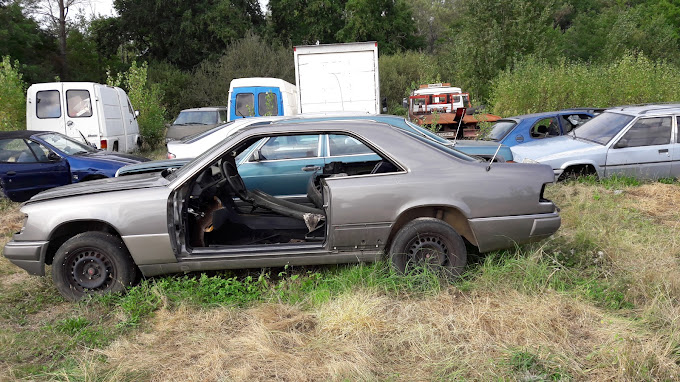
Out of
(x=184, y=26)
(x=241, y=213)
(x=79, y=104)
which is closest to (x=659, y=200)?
(x=241, y=213)

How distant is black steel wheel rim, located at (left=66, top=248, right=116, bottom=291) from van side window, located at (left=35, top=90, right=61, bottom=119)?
31.4 ft

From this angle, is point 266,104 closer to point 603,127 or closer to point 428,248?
point 603,127

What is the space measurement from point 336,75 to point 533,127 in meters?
5.57

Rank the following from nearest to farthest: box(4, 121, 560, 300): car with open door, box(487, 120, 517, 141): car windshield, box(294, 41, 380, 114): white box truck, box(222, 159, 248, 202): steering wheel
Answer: box(4, 121, 560, 300): car with open door
box(222, 159, 248, 202): steering wheel
box(487, 120, 517, 141): car windshield
box(294, 41, 380, 114): white box truck

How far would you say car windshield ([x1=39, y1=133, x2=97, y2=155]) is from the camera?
927 cm

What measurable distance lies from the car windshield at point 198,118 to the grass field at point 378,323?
11188 millimetres

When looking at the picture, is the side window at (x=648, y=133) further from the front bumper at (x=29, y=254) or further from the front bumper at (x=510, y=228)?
the front bumper at (x=29, y=254)

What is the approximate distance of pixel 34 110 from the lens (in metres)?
12.7

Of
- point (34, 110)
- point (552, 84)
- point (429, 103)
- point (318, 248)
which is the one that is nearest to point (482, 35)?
point (429, 103)

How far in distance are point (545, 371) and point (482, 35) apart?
21.8 meters

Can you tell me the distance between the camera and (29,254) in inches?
178

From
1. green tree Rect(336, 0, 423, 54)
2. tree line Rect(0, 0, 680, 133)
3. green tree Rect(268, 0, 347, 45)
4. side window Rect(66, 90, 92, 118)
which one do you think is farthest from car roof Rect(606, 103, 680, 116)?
green tree Rect(268, 0, 347, 45)

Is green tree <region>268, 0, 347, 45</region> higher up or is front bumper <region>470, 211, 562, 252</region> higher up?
green tree <region>268, 0, 347, 45</region>

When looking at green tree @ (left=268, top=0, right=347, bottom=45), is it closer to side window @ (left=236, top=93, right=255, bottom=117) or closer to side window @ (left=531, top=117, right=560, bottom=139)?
side window @ (left=236, top=93, right=255, bottom=117)
